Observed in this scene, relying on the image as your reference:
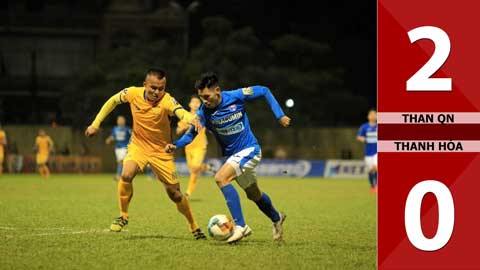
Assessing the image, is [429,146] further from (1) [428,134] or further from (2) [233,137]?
(2) [233,137]

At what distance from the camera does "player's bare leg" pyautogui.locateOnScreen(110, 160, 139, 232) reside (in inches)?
474

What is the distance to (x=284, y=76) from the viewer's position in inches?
1885

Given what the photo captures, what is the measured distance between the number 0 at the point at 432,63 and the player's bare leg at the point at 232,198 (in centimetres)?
453

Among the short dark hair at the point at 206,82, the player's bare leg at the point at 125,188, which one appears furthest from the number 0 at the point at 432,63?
the player's bare leg at the point at 125,188

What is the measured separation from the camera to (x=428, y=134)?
690 cm

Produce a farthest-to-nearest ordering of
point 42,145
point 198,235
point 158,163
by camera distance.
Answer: point 42,145 → point 158,163 → point 198,235

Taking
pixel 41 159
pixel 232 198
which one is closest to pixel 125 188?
pixel 232 198

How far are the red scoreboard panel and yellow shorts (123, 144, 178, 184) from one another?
5540 millimetres

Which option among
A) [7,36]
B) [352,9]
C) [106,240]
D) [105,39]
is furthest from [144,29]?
[106,240]

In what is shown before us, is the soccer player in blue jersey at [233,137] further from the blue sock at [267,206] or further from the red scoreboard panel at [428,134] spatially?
the red scoreboard panel at [428,134]

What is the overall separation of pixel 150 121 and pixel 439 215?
5.99 m

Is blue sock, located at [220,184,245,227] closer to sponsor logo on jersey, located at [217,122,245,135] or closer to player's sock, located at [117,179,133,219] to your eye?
sponsor logo on jersey, located at [217,122,245,135]

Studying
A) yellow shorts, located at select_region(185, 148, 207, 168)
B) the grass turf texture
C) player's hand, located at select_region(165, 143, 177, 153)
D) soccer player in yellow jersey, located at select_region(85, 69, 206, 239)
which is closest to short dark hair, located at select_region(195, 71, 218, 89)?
player's hand, located at select_region(165, 143, 177, 153)

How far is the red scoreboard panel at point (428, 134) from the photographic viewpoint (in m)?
6.83
